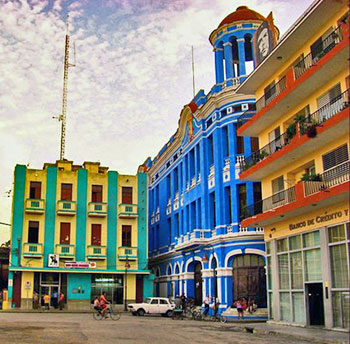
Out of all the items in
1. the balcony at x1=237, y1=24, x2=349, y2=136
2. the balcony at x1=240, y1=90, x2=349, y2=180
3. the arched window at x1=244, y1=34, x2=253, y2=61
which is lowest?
the balcony at x1=240, y1=90, x2=349, y2=180

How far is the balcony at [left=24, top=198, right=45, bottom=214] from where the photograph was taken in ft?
150

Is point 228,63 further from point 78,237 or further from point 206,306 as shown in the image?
point 78,237

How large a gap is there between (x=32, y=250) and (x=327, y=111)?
3006 cm

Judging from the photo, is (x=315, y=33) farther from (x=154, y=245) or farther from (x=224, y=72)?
(x=154, y=245)

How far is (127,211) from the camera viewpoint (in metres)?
48.8

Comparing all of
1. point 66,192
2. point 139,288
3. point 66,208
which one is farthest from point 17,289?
point 139,288

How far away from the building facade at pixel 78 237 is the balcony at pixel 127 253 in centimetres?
9

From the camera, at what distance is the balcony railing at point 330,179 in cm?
2208

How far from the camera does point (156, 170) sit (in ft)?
185

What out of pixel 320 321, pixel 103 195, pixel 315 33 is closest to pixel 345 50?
pixel 315 33

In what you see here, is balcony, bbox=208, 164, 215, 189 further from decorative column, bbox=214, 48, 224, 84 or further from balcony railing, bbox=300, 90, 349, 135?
balcony railing, bbox=300, 90, 349, 135

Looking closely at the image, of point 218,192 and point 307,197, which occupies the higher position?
point 218,192

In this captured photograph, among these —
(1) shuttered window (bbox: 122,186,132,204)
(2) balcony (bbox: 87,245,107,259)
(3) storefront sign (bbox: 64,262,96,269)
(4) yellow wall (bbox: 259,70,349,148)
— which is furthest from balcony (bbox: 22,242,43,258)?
(4) yellow wall (bbox: 259,70,349,148)

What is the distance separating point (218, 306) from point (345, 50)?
20.1 metres
